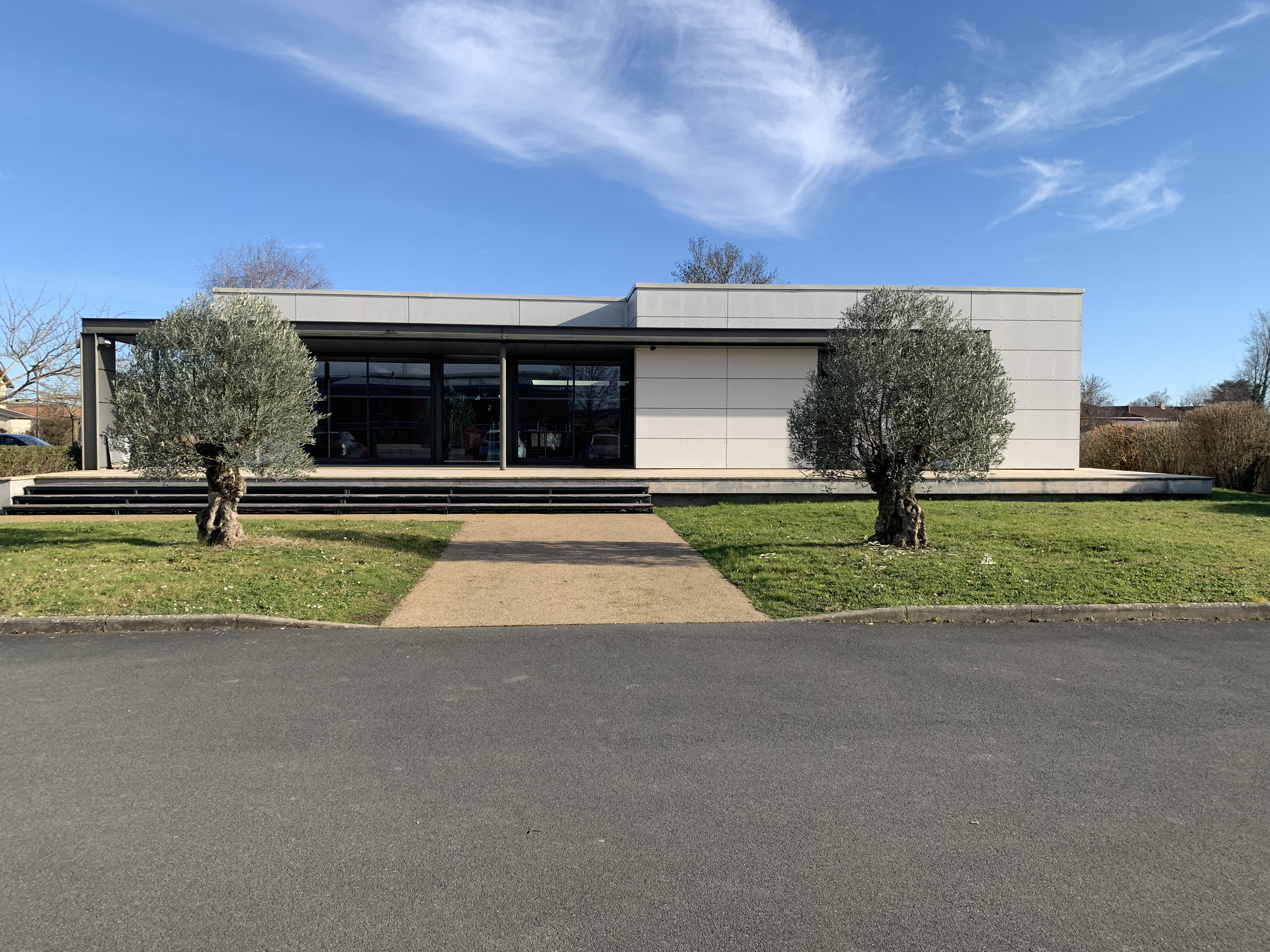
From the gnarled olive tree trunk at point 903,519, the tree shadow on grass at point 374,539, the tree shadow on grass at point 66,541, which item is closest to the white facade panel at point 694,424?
the tree shadow on grass at point 374,539

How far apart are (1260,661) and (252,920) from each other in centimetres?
690

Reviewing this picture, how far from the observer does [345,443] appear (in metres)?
24.2

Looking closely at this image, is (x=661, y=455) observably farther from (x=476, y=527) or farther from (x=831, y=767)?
(x=831, y=767)

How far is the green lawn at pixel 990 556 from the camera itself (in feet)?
26.1

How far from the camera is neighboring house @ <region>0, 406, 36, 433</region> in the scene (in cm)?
4197

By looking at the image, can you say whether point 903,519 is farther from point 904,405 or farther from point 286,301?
point 286,301

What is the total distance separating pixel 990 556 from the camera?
32.6 feet

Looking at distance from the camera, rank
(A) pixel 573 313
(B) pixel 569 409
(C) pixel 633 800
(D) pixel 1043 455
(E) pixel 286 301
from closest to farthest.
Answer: (C) pixel 633 800 < (D) pixel 1043 455 < (E) pixel 286 301 < (A) pixel 573 313 < (B) pixel 569 409

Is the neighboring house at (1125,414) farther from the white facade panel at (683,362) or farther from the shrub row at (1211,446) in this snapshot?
the white facade panel at (683,362)

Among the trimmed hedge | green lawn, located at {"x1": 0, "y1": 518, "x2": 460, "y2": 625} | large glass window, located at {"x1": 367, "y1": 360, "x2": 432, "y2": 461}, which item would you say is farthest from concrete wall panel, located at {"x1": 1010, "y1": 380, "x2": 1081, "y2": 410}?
the trimmed hedge

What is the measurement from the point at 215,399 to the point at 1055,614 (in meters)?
9.75

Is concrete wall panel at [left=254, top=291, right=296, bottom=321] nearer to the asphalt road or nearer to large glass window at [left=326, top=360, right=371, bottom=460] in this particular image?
large glass window at [left=326, top=360, right=371, bottom=460]

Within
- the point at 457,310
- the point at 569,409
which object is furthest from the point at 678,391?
the point at 457,310

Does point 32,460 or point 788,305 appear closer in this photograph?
point 32,460
